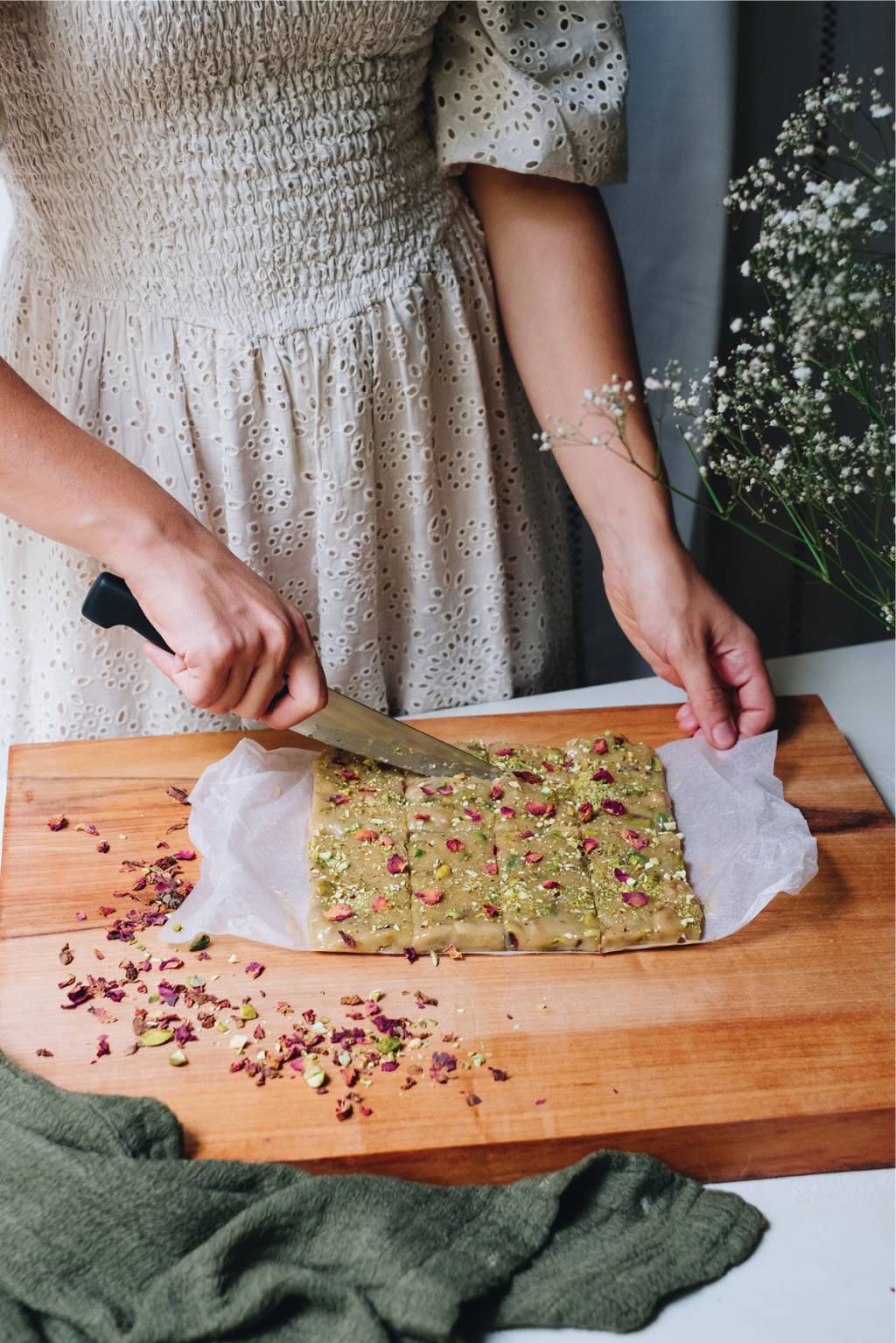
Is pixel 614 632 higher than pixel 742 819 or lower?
higher

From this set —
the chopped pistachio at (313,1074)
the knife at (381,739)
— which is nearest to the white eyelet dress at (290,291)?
the knife at (381,739)

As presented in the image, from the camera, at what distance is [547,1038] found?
115cm

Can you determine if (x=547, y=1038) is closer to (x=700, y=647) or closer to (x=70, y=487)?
(x=700, y=647)

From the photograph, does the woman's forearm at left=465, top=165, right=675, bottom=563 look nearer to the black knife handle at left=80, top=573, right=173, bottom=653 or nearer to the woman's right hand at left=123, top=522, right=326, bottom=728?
the woman's right hand at left=123, top=522, right=326, bottom=728

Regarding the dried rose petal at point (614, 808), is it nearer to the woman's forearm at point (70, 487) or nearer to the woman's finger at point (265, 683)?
the woman's finger at point (265, 683)

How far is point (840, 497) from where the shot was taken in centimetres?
119

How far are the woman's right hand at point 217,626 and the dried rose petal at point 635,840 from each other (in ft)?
1.25


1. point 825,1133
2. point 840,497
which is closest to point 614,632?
point 840,497

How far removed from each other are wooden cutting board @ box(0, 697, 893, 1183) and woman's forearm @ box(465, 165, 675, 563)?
0.51 m

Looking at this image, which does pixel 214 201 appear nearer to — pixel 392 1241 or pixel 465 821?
pixel 465 821

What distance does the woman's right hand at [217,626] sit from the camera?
4.05ft

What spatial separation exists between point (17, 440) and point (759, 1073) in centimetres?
94

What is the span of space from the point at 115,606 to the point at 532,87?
2.65 ft

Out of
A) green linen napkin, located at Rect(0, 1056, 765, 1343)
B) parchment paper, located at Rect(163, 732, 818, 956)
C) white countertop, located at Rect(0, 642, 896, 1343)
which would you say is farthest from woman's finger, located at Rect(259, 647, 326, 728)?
white countertop, located at Rect(0, 642, 896, 1343)
